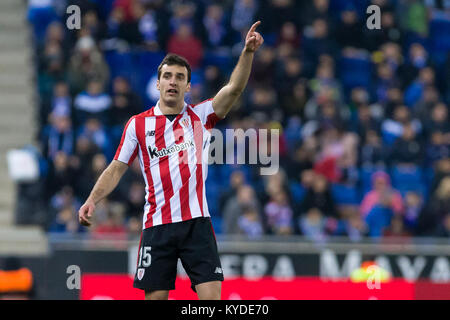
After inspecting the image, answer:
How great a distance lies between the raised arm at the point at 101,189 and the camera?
611 cm

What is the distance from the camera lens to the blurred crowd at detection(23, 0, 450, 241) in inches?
462

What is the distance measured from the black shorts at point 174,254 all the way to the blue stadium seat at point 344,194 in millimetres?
6212

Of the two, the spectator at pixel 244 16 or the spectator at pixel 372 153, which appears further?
the spectator at pixel 244 16

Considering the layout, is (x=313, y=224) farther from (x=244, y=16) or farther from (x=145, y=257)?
(x=145, y=257)

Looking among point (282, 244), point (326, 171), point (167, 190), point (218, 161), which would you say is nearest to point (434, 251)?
Result: point (282, 244)

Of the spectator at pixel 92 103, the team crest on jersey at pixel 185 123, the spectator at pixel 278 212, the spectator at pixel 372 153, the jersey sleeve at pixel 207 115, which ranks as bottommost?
the spectator at pixel 278 212

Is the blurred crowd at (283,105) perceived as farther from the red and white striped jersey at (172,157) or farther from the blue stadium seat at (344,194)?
the red and white striped jersey at (172,157)

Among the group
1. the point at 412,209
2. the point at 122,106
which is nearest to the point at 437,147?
the point at 412,209

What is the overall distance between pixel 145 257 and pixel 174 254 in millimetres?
191

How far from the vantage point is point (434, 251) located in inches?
408

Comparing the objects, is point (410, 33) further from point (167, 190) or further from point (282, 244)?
point (167, 190)

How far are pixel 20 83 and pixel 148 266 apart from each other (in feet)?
30.4

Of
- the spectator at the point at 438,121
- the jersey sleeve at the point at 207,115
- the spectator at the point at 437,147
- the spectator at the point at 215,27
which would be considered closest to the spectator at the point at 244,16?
the spectator at the point at 215,27
